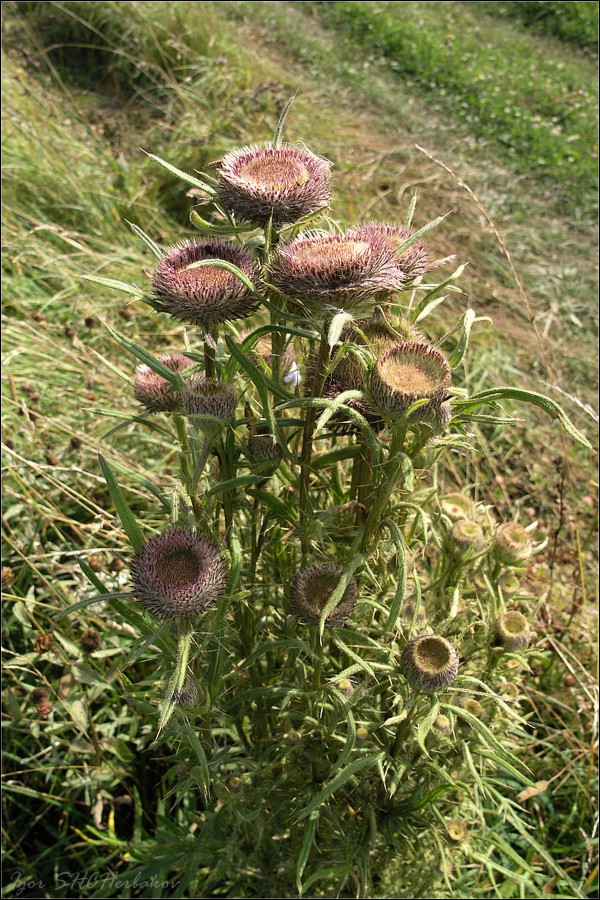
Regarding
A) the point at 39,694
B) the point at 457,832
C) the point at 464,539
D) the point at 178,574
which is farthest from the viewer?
the point at 39,694

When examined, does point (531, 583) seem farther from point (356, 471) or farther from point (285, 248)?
point (285, 248)

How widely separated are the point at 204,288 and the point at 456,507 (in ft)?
3.22

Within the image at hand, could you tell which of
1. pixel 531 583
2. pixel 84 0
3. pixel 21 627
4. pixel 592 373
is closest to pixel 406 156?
pixel 592 373

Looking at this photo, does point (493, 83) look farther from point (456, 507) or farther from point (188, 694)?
point (188, 694)

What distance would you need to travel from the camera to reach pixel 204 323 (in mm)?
1164

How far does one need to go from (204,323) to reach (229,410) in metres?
0.14

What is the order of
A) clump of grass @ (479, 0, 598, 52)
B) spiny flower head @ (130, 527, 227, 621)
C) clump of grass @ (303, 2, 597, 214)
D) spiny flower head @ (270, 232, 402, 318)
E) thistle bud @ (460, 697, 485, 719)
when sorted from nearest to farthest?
1. spiny flower head @ (270, 232, 402, 318)
2. spiny flower head @ (130, 527, 227, 621)
3. thistle bud @ (460, 697, 485, 719)
4. clump of grass @ (303, 2, 597, 214)
5. clump of grass @ (479, 0, 598, 52)

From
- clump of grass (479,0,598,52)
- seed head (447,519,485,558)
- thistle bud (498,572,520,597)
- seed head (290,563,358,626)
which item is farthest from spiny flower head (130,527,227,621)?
clump of grass (479,0,598,52)

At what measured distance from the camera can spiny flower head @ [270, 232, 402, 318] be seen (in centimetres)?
106

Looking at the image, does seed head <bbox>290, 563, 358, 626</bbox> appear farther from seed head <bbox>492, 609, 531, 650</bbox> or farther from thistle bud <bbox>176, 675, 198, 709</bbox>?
seed head <bbox>492, 609, 531, 650</bbox>

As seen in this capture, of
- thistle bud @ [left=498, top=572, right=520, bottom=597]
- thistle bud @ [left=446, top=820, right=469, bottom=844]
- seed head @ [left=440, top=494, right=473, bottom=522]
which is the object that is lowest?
thistle bud @ [left=446, top=820, right=469, bottom=844]

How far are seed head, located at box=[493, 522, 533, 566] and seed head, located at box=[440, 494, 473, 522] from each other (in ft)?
0.45

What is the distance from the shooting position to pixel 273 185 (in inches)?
45.6

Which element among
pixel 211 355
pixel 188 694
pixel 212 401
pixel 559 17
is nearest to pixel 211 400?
pixel 212 401
